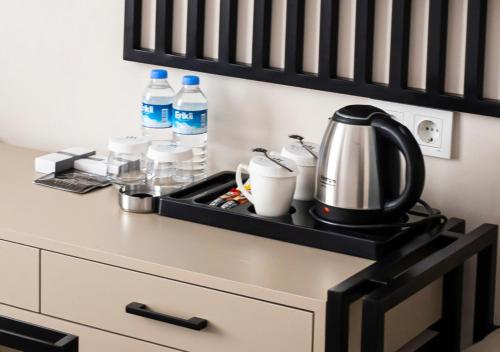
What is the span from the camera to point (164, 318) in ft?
6.64

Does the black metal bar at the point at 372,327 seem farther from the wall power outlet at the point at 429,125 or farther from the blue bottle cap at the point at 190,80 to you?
the blue bottle cap at the point at 190,80

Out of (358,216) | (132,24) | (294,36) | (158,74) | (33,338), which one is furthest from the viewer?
(132,24)

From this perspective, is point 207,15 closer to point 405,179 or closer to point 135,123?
point 135,123

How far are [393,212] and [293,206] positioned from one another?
0.26 metres

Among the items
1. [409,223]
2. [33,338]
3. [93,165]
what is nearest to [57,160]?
[93,165]

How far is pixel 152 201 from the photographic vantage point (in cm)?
232

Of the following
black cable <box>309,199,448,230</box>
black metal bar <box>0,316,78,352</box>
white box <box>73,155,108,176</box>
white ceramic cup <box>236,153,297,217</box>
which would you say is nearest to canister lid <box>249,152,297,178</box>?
white ceramic cup <box>236,153,297,217</box>

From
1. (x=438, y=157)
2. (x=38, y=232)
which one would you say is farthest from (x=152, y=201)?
(x=438, y=157)

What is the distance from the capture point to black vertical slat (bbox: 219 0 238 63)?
2.49 metres

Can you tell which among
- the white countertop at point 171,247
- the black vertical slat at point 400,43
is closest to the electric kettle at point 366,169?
the white countertop at point 171,247

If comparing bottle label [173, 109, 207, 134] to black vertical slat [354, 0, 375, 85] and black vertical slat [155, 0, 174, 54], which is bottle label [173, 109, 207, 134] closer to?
black vertical slat [155, 0, 174, 54]

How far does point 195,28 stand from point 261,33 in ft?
0.61

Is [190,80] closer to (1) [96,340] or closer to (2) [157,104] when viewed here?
(2) [157,104]

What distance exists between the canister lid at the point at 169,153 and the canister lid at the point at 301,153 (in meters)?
0.23
